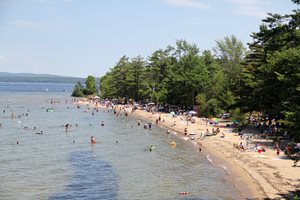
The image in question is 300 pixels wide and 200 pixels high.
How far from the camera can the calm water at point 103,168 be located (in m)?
30.6

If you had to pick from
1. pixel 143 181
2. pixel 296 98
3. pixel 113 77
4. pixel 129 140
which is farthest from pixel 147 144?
pixel 113 77

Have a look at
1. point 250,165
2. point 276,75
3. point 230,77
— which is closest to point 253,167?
point 250,165

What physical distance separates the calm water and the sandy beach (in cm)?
124

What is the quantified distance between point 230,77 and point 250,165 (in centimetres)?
4011

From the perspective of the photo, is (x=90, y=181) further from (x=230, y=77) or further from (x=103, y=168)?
(x=230, y=77)

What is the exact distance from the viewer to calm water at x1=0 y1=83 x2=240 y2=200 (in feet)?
100

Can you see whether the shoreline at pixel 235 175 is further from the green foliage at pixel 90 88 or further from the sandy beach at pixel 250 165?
the green foliage at pixel 90 88

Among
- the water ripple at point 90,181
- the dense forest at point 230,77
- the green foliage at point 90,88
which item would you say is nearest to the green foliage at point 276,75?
the dense forest at point 230,77

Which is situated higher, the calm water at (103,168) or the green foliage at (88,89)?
the green foliage at (88,89)

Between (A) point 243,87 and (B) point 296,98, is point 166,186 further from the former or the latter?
(A) point 243,87

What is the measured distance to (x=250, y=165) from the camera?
37688 millimetres

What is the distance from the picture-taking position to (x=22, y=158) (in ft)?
143

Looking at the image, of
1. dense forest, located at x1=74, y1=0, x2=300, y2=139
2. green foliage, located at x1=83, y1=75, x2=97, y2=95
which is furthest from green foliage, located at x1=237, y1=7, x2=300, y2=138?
green foliage, located at x1=83, y1=75, x2=97, y2=95

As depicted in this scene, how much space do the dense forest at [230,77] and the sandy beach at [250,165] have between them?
A: 436 cm
